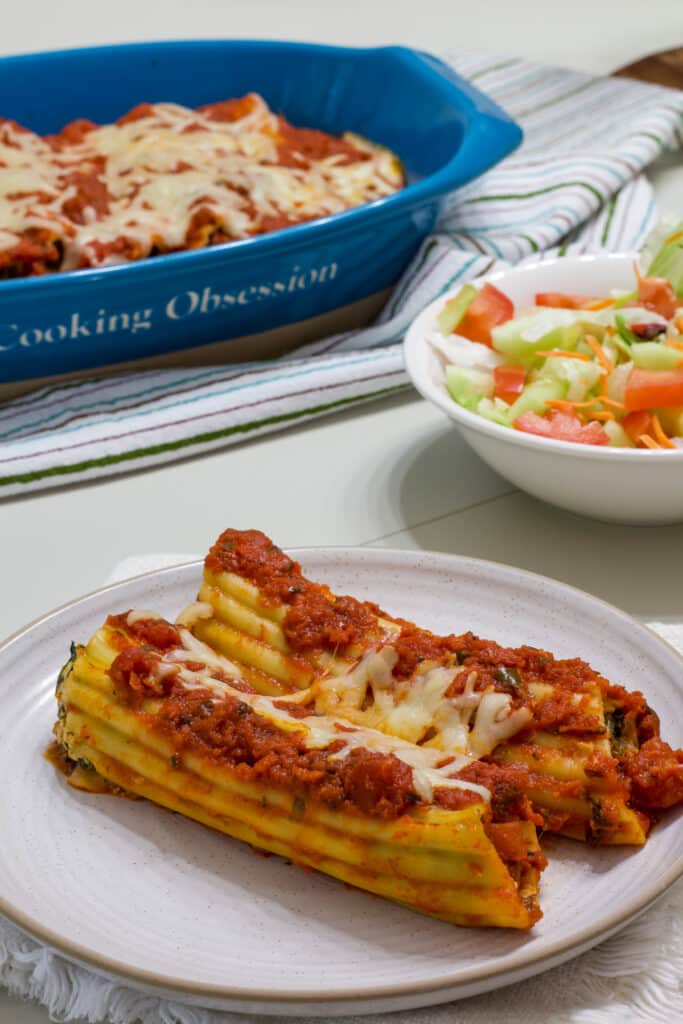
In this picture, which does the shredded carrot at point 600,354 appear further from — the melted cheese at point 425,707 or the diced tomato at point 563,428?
the melted cheese at point 425,707

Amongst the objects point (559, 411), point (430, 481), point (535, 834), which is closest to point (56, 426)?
point (430, 481)

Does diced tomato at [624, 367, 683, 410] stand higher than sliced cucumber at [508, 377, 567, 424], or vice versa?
diced tomato at [624, 367, 683, 410]

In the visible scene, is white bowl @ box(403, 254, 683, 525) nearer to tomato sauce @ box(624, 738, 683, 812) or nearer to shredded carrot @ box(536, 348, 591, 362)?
shredded carrot @ box(536, 348, 591, 362)

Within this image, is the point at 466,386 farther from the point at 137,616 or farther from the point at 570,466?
the point at 137,616

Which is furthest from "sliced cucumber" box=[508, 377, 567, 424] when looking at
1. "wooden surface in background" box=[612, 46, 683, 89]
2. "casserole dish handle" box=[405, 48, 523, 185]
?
"wooden surface in background" box=[612, 46, 683, 89]

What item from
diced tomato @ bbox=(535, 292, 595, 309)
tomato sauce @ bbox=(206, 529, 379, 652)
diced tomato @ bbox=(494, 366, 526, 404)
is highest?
tomato sauce @ bbox=(206, 529, 379, 652)

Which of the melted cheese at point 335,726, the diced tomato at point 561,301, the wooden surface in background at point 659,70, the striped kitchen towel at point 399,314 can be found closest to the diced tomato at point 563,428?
the diced tomato at point 561,301
